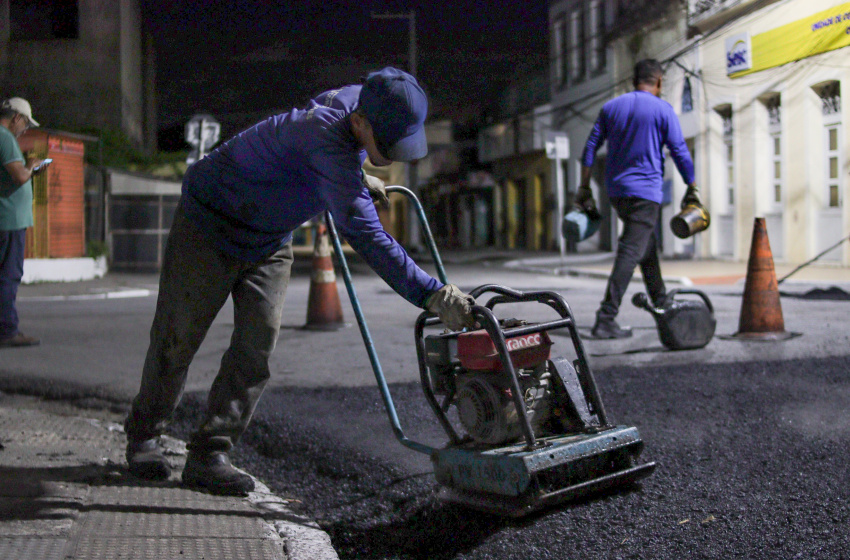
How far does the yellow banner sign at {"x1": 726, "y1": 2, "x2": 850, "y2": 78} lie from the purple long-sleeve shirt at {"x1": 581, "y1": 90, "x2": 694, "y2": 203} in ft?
32.2

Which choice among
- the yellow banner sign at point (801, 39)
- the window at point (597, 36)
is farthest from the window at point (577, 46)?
the yellow banner sign at point (801, 39)

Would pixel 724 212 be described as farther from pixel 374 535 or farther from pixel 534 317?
pixel 374 535

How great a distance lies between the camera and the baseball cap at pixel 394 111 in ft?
8.56

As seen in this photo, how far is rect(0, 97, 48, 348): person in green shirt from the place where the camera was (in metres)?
6.31

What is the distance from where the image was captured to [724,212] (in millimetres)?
19594

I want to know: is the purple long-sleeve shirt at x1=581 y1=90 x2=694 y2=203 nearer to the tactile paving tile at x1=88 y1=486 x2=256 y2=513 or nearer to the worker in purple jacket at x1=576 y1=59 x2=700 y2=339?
the worker in purple jacket at x1=576 y1=59 x2=700 y2=339

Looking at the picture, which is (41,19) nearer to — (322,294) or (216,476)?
(322,294)

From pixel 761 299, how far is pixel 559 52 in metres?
25.6

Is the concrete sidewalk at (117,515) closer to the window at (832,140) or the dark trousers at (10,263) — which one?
the dark trousers at (10,263)

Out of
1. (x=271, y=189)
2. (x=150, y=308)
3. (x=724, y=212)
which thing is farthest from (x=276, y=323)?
(x=724, y=212)

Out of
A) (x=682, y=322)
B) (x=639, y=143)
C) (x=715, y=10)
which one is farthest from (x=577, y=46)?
(x=682, y=322)

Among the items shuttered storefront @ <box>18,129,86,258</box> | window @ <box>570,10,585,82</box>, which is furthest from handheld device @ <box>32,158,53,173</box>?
window @ <box>570,10,585,82</box>

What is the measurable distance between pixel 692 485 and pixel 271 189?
179cm

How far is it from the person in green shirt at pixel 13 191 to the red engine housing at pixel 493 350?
14.5 feet
